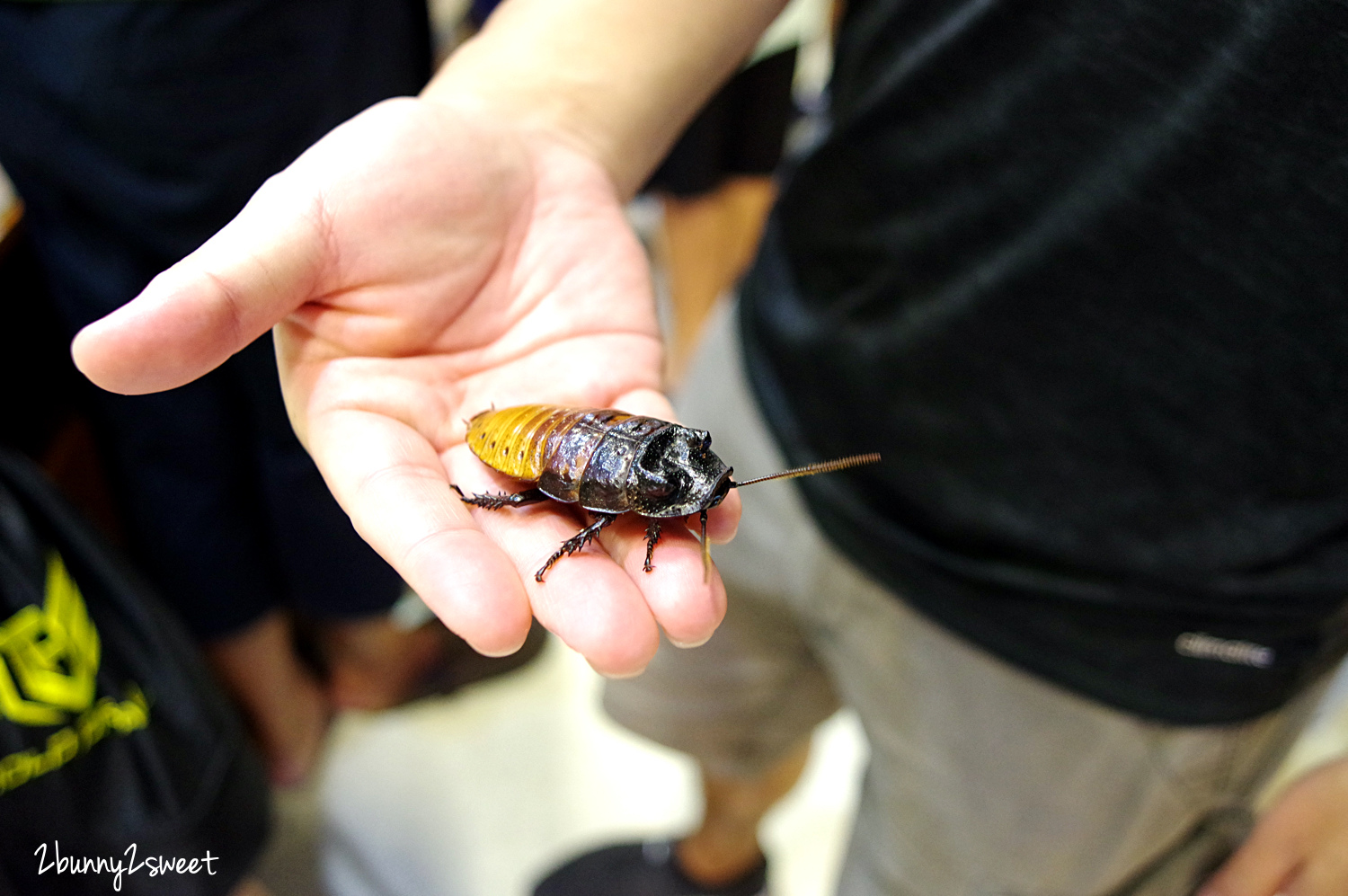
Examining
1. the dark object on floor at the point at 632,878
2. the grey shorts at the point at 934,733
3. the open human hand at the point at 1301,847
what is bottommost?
the dark object on floor at the point at 632,878

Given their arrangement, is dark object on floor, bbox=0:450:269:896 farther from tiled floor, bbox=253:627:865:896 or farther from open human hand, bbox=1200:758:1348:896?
open human hand, bbox=1200:758:1348:896

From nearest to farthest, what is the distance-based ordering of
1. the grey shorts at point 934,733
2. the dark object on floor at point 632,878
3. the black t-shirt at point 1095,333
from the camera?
the black t-shirt at point 1095,333 → the grey shorts at point 934,733 → the dark object on floor at point 632,878

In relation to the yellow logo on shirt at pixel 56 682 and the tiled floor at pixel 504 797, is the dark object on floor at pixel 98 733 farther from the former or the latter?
the tiled floor at pixel 504 797

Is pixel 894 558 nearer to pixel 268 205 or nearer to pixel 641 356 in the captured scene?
pixel 641 356

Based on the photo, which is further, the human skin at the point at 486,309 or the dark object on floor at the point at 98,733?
the dark object on floor at the point at 98,733

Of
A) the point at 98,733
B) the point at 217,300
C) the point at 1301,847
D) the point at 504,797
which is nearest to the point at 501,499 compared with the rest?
the point at 217,300

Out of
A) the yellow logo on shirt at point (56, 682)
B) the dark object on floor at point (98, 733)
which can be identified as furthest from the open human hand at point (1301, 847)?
the yellow logo on shirt at point (56, 682)

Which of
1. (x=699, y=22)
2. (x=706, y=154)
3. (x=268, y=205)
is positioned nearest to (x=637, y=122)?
(x=699, y=22)

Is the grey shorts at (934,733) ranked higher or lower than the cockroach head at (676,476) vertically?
lower

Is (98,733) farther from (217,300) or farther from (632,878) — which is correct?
(632,878)
